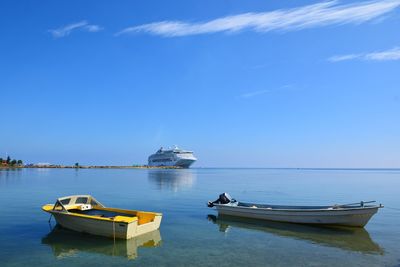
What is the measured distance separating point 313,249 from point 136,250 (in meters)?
8.08

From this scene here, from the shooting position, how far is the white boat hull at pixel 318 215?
787 inches

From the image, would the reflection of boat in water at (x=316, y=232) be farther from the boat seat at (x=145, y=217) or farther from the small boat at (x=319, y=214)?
the boat seat at (x=145, y=217)

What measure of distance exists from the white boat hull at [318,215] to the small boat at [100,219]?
788 cm

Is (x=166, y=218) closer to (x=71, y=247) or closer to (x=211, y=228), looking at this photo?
(x=211, y=228)

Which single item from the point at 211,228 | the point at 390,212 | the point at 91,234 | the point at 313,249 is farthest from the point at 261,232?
A: the point at 390,212

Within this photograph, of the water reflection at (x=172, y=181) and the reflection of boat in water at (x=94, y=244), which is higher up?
the water reflection at (x=172, y=181)

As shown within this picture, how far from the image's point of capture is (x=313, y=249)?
1582cm

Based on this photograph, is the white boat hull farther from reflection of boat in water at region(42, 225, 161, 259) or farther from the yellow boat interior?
the yellow boat interior

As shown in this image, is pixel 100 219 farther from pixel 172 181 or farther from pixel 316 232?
pixel 172 181

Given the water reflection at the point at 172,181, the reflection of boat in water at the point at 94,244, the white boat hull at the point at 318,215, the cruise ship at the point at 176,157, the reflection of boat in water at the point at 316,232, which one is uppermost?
the cruise ship at the point at 176,157

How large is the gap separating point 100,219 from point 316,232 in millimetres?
12059

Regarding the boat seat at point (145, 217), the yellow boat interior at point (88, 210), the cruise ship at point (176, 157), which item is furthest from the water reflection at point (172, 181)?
the cruise ship at point (176, 157)

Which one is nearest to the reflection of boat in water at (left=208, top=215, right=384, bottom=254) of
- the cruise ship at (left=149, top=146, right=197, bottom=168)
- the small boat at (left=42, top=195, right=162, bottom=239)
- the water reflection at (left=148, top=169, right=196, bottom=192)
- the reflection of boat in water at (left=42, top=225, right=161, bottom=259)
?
the small boat at (left=42, top=195, right=162, bottom=239)

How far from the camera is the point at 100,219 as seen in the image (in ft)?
54.2
